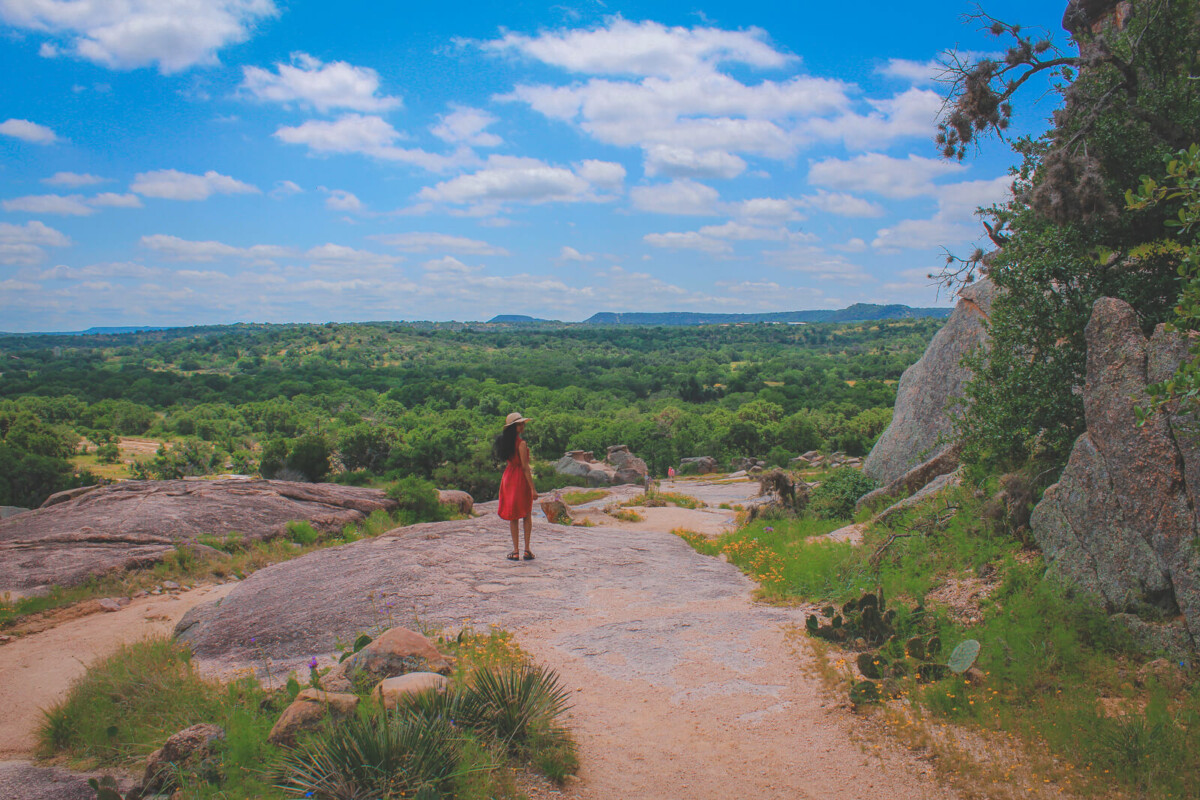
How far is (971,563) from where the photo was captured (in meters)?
7.51

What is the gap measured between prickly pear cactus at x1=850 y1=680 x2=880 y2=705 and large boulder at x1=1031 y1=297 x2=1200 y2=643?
2302mm

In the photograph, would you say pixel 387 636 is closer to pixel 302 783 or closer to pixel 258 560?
pixel 302 783

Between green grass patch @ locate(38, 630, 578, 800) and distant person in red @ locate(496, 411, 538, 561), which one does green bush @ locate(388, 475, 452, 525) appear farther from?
green grass patch @ locate(38, 630, 578, 800)

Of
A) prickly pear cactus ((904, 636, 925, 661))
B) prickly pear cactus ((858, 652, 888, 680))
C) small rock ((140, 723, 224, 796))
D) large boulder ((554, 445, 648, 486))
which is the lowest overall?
large boulder ((554, 445, 648, 486))

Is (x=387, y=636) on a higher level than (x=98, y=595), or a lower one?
higher

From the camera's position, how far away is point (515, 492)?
9539 mm

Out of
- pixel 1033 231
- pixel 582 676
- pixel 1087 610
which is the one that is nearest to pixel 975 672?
pixel 1087 610

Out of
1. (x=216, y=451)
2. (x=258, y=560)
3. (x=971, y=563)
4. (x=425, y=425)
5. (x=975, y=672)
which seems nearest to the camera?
(x=975, y=672)

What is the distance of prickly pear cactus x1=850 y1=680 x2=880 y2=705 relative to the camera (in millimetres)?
5352

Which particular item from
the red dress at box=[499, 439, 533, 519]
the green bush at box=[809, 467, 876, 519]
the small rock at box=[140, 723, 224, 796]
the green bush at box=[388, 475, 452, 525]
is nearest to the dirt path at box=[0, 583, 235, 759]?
the small rock at box=[140, 723, 224, 796]

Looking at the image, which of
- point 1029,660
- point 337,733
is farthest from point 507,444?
point 1029,660

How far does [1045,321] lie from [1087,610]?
13.1 ft

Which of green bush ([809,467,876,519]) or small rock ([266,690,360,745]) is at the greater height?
small rock ([266,690,360,745])

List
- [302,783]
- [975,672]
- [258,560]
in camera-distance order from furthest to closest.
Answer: [258,560] < [975,672] < [302,783]
